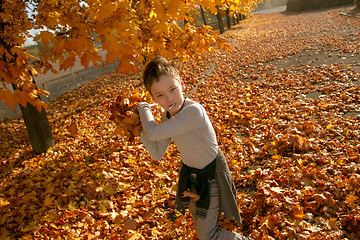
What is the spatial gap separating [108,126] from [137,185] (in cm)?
271

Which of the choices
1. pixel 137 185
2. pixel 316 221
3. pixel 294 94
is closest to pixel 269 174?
pixel 316 221

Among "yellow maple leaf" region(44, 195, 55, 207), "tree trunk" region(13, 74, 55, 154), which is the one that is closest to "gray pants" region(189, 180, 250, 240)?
"yellow maple leaf" region(44, 195, 55, 207)

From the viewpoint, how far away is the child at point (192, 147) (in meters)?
1.73

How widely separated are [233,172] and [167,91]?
227 centimetres

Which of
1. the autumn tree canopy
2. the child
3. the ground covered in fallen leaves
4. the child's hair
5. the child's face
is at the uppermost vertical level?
the autumn tree canopy

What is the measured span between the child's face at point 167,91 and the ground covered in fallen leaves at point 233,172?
0.59 meters

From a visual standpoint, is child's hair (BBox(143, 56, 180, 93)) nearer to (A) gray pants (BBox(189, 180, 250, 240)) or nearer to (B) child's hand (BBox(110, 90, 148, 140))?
(B) child's hand (BBox(110, 90, 148, 140))

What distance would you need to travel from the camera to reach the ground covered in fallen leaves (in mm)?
2689

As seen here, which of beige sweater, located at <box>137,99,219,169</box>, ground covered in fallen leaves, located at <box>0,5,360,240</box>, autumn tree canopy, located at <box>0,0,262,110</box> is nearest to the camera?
beige sweater, located at <box>137,99,219,169</box>

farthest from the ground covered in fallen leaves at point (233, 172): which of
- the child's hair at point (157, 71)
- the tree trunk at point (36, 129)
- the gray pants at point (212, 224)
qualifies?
the gray pants at point (212, 224)

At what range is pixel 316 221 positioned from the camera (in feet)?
8.20

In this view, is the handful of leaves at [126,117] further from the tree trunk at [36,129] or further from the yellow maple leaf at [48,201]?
the tree trunk at [36,129]

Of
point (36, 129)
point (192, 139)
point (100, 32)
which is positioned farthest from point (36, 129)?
point (192, 139)

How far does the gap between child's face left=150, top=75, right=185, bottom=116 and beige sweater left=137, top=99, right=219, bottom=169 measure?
0.34 feet
